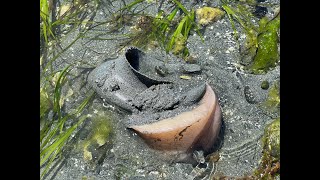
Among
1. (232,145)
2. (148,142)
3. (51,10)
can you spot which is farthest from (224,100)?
(51,10)

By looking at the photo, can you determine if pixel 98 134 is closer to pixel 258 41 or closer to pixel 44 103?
pixel 44 103

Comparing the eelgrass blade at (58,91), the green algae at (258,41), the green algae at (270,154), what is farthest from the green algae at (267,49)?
the eelgrass blade at (58,91)

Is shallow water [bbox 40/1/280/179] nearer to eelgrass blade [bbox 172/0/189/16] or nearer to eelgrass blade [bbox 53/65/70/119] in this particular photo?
eelgrass blade [bbox 53/65/70/119]

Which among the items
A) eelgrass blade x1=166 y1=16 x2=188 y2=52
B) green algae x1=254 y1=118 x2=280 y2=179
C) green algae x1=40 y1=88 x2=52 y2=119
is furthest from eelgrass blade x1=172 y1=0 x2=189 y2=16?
green algae x1=40 y1=88 x2=52 y2=119

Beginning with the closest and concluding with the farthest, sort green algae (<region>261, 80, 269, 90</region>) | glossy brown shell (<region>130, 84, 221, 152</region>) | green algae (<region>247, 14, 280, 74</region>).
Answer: glossy brown shell (<region>130, 84, 221, 152</region>) < green algae (<region>261, 80, 269, 90</region>) < green algae (<region>247, 14, 280, 74</region>)

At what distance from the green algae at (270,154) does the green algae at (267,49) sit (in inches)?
27.2

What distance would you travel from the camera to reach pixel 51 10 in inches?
214

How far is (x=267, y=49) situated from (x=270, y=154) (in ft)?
3.95

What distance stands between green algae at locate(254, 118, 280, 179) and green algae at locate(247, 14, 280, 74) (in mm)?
691

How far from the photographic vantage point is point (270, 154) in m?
4.39

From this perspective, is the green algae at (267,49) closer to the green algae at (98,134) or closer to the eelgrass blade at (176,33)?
the eelgrass blade at (176,33)

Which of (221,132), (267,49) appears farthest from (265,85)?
(221,132)

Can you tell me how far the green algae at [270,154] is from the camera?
4.31 m

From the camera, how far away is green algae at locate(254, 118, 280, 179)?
170 inches
